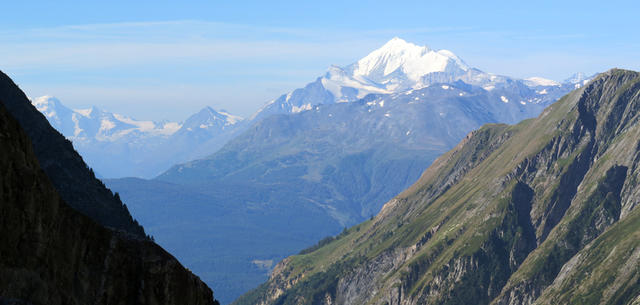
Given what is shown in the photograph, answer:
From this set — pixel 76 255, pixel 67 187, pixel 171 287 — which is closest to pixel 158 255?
pixel 171 287

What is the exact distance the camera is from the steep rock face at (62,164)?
159000mm

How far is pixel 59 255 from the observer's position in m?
47.0

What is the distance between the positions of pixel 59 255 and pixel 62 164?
5048 inches

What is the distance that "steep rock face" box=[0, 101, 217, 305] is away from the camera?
42781 mm

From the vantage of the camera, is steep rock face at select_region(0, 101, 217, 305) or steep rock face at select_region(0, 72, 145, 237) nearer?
steep rock face at select_region(0, 101, 217, 305)

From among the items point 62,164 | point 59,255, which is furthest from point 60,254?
point 62,164

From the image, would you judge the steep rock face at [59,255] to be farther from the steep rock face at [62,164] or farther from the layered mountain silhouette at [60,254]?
the steep rock face at [62,164]

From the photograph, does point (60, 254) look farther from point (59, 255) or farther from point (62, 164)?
point (62, 164)

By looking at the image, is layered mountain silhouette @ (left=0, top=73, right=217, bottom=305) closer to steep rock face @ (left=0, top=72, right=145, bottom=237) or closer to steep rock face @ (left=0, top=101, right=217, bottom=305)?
steep rock face @ (left=0, top=101, right=217, bottom=305)

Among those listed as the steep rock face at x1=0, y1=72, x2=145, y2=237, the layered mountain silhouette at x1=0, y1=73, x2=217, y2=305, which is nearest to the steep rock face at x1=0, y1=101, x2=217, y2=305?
the layered mountain silhouette at x1=0, y1=73, x2=217, y2=305

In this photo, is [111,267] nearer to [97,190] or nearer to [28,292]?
[28,292]

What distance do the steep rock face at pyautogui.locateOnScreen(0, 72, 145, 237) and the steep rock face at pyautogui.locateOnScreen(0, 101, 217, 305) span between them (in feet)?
356

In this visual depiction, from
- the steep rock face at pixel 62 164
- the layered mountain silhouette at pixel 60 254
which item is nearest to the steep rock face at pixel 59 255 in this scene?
the layered mountain silhouette at pixel 60 254

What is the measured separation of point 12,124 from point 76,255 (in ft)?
35.7
